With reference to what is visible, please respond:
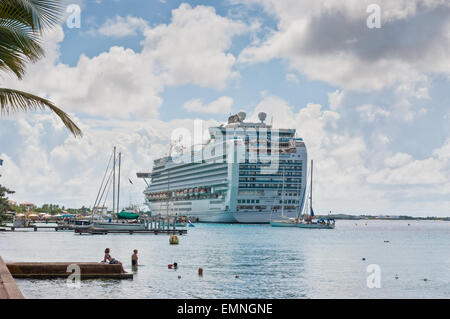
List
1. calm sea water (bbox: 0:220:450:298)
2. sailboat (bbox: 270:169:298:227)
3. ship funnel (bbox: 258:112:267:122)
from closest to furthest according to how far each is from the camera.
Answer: calm sea water (bbox: 0:220:450:298), sailboat (bbox: 270:169:298:227), ship funnel (bbox: 258:112:267:122)

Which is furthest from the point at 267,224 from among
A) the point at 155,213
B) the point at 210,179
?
the point at 155,213

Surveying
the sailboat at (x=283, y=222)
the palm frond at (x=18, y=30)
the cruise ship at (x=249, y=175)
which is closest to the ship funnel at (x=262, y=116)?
the cruise ship at (x=249, y=175)

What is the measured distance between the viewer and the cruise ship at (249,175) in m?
123

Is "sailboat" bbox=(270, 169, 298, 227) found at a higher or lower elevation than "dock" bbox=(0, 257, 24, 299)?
lower

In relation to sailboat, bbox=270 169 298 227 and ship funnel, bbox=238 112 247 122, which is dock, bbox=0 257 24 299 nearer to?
sailboat, bbox=270 169 298 227

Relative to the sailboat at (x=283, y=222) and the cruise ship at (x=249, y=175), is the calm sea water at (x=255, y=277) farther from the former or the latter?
the cruise ship at (x=249, y=175)

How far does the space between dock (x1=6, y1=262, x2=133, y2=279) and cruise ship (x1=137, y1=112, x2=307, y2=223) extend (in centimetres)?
8916

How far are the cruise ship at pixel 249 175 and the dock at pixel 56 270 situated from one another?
89163 millimetres

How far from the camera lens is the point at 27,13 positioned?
12.3 metres

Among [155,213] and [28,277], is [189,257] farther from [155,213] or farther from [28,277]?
[155,213]

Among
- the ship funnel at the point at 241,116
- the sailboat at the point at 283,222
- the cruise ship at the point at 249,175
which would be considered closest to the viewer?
the sailboat at the point at 283,222

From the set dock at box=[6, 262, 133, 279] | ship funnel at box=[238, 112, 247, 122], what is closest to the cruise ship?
ship funnel at box=[238, 112, 247, 122]

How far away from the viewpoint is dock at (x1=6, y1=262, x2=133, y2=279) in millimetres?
26031

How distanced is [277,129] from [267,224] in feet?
76.0
